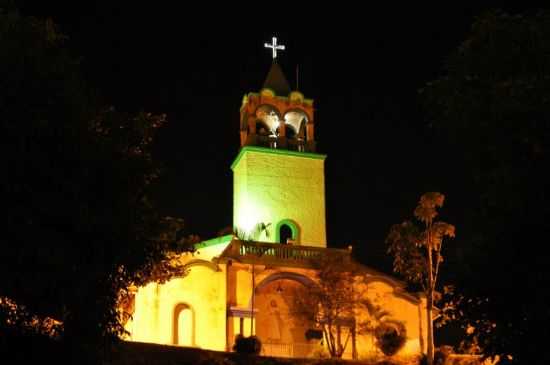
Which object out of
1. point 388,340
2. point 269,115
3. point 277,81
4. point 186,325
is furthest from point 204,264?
point 277,81

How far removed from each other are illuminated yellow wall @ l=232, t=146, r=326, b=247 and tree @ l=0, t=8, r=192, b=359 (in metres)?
22.8

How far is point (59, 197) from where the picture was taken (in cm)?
1681

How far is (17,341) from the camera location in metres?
17.9

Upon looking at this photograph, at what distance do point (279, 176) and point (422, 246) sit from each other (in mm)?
10803

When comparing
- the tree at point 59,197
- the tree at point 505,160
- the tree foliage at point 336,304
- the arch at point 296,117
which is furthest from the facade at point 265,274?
the tree at point 505,160

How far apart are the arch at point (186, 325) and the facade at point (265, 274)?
0.05m

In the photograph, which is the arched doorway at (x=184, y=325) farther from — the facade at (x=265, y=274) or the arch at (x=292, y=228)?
the arch at (x=292, y=228)

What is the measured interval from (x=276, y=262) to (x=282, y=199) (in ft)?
21.3

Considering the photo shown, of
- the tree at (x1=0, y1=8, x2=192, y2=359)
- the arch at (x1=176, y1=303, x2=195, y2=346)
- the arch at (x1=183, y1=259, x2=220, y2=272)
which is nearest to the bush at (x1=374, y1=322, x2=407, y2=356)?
the arch at (x1=183, y1=259, x2=220, y2=272)

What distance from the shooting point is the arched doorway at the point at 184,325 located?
34500 mm

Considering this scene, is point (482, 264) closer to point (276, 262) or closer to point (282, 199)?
point (276, 262)

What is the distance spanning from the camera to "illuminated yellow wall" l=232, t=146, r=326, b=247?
42000mm

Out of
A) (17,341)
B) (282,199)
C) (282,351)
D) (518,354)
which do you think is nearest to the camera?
(518,354)

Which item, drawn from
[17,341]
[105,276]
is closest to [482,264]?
[105,276]
